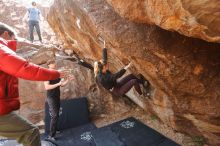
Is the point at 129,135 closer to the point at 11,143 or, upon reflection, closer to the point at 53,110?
the point at 53,110

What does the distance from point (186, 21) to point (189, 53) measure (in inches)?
67.8

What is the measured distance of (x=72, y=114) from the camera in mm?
8180

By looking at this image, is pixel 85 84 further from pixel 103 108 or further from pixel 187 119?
pixel 187 119

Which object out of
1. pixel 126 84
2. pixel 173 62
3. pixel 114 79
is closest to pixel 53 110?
pixel 114 79

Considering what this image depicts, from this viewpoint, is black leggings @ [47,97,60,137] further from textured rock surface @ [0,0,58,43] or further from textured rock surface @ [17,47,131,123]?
textured rock surface @ [0,0,58,43]

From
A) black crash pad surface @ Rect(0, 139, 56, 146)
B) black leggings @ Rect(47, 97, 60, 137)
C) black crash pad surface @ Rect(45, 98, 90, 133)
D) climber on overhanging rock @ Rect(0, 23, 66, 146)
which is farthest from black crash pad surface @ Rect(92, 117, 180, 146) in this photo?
climber on overhanging rock @ Rect(0, 23, 66, 146)

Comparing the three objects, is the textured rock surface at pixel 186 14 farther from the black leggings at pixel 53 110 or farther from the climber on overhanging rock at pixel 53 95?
the black leggings at pixel 53 110

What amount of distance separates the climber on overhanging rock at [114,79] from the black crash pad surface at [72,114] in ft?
6.10

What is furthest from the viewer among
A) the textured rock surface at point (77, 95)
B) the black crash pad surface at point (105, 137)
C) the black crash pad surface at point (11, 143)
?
the textured rock surface at point (77, 95)

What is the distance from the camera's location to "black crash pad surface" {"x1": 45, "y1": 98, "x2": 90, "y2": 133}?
8.02 metres

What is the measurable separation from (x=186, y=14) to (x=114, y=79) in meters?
3.33

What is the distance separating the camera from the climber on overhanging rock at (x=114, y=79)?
635 cm

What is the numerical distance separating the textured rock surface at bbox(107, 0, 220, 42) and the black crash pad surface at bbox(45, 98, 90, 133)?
4584 mm

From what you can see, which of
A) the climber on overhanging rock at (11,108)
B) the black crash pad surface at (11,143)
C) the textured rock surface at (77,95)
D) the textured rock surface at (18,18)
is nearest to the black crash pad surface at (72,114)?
the textured rock surface at (77,95)
